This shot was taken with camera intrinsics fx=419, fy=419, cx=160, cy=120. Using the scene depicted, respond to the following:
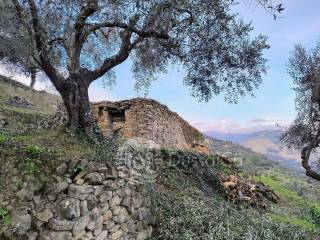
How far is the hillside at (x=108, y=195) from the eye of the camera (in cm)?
928

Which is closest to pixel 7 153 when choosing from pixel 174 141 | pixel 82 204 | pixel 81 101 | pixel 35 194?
pixel 35 194

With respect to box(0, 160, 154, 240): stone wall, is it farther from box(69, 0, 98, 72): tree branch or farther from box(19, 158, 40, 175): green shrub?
box(69, 0, 98, 72): tree branch

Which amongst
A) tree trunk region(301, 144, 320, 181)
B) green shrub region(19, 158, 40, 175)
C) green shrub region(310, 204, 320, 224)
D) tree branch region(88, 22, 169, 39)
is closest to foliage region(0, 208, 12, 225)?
green shrub region(19, 158, 40, 175)

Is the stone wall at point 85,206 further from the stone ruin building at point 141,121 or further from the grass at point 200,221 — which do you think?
the stone ruin building at point 141,121

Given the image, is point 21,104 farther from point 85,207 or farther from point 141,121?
point 85,207

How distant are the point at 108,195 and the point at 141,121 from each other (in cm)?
1014

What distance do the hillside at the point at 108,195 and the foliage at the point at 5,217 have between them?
20 mm

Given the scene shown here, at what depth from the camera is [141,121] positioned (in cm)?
2109

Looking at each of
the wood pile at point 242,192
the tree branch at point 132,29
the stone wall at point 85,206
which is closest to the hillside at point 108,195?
the stone wall at point 85,206

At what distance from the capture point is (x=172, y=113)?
80.8 ft

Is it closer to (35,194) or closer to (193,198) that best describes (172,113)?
(193,198)

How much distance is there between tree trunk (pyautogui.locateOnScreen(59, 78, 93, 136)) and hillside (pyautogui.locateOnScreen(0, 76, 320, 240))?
54 cm

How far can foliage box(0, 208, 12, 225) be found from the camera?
8499 millimetres

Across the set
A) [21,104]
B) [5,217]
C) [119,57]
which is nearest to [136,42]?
[119,57]
